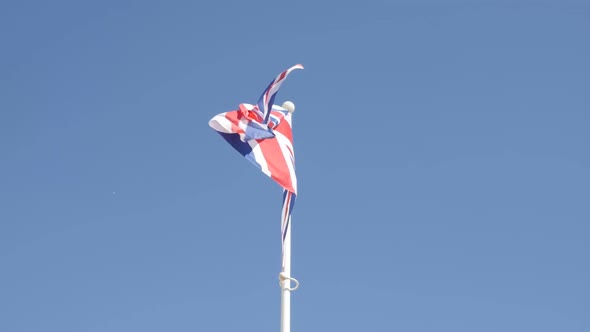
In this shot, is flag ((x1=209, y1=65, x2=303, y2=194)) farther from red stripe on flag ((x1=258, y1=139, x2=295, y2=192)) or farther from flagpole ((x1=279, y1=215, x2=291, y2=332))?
flagpole ((x1=279, y1=215, x2=291, y2=332))

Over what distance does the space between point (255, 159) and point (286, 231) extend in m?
1.83

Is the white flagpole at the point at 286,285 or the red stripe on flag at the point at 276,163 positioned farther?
the red stripe on flag at the point at 276,163

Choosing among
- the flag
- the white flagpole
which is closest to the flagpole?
the white flagpole

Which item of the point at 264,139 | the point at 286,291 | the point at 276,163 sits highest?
the point at 264,139

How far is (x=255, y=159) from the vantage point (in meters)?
20.7

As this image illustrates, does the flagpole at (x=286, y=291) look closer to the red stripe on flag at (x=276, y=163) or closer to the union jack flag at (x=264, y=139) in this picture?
the union jack flag at (x=264, y=139)

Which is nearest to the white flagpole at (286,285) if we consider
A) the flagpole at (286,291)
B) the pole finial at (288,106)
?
the flagpole at (286,291)

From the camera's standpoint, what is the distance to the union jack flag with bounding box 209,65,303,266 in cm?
2058

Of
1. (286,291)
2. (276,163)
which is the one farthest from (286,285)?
(276,163)

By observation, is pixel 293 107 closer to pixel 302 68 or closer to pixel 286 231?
pixel 302 68

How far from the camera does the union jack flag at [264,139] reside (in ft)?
67.5

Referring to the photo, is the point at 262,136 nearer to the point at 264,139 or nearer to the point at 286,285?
the point at 264,139

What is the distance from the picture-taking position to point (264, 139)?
69.3 ft

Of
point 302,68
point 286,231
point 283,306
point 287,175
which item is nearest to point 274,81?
point 302,68
